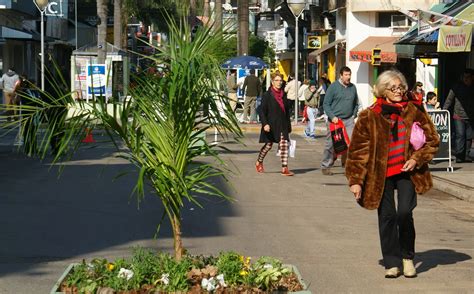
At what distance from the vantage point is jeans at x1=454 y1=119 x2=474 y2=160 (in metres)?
21.1

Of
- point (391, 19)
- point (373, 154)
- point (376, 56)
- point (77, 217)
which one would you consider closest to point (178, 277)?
point (373, 154)

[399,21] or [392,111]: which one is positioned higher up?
[399,21]

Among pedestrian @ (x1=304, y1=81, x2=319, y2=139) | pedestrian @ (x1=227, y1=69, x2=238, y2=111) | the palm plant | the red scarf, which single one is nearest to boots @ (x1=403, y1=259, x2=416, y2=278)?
the red scarf

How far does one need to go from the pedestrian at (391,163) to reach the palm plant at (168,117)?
7.91 feet

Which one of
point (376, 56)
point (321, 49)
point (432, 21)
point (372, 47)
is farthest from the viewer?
point (321, 49)

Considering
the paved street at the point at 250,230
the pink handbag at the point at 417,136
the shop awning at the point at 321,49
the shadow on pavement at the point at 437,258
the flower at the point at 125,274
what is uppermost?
the shop awning at the point at 321,49

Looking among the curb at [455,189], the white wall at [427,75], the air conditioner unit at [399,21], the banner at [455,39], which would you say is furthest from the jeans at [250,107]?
the curb at [455,189]

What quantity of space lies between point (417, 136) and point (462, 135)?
12345 millimetres

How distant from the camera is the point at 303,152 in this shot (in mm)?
25906

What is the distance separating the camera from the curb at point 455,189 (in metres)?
15.8

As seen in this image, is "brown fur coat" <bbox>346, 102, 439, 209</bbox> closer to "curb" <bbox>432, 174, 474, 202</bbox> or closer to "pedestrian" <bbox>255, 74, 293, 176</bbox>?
"curb" <bbox>432, 174, 474, 202</bbox>

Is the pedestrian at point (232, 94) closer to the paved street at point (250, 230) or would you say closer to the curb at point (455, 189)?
the paved street at point (250, 230)

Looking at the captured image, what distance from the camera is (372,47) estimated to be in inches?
1784

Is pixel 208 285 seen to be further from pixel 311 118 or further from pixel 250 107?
pixel 250 107
